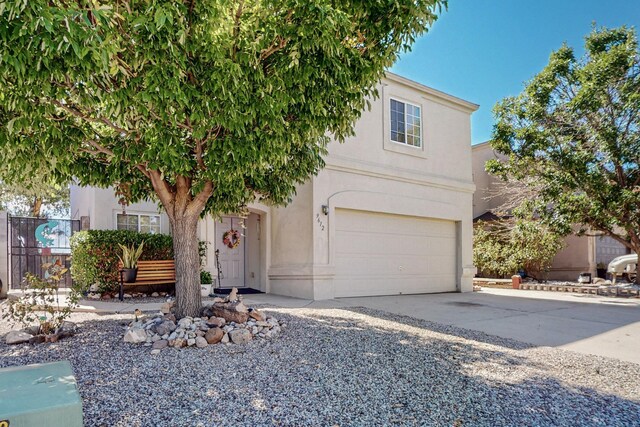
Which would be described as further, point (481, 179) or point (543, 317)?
point (481, 179)

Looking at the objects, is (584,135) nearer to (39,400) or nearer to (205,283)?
(205,283)

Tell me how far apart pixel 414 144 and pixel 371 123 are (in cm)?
172

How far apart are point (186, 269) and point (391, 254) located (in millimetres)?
6786

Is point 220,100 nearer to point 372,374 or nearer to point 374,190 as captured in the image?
point 372,374

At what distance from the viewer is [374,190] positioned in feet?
35.0

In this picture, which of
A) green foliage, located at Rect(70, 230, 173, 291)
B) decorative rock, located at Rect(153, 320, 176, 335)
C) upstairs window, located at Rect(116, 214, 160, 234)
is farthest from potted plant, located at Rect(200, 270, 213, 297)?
decorative rock, located at Rect(153, 320, 176, 335)

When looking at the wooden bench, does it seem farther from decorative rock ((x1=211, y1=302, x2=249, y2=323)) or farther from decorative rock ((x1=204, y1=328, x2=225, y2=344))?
decorative rock ((x1=204, y1=328, x2=225, y2=344))

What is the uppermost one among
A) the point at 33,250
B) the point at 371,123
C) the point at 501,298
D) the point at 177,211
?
the point at 371,123

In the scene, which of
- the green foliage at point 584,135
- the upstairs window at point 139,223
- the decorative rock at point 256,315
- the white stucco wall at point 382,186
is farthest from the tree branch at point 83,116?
the green foliage at point 584,135

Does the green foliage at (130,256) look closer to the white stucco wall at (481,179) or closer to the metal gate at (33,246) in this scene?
the metal gate at (33,246)

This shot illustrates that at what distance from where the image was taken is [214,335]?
4953mm

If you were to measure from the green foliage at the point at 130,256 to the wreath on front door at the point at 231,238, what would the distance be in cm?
233

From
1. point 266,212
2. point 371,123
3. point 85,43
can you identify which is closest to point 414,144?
point 371,123

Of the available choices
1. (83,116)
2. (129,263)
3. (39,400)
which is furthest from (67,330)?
(39,400)
